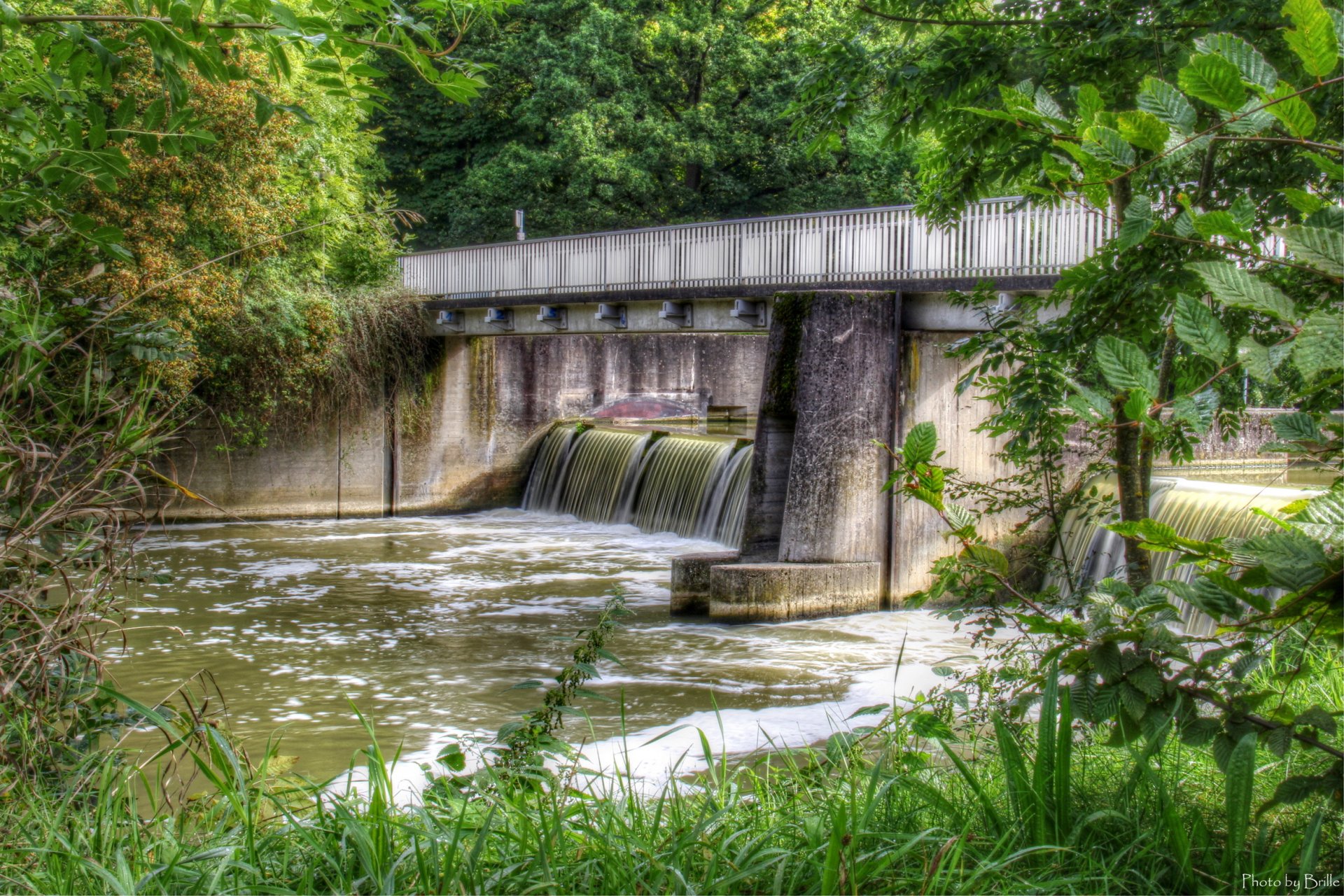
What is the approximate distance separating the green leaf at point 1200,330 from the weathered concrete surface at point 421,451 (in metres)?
18.1

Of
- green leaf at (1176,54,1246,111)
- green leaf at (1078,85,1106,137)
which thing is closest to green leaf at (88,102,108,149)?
green leaf at (1078,85,1106,137)

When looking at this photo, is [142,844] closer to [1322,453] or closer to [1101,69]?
[1322,453]

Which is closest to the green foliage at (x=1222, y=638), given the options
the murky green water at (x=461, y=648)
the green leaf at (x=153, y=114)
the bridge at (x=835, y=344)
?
the green leaf at (x=153, y=114)

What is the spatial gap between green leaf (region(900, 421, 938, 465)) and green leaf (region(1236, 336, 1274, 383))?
0.72 meters

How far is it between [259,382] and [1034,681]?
17643mm

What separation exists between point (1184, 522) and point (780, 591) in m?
4.03

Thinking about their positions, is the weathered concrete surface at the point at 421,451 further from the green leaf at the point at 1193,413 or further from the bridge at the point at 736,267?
the green leaf at the point at 1193,413

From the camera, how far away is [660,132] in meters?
30.5

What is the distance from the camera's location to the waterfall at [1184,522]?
11.0 meters

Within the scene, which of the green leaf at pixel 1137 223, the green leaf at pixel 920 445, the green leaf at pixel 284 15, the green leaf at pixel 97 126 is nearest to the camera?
the green leaf at pixel 1137 223

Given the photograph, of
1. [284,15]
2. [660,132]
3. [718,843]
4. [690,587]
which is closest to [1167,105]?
[718,843]

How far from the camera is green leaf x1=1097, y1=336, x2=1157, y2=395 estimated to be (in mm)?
2135

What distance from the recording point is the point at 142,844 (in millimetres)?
3100

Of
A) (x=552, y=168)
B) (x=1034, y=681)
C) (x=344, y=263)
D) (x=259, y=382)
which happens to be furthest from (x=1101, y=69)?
(x=552, y=168)
